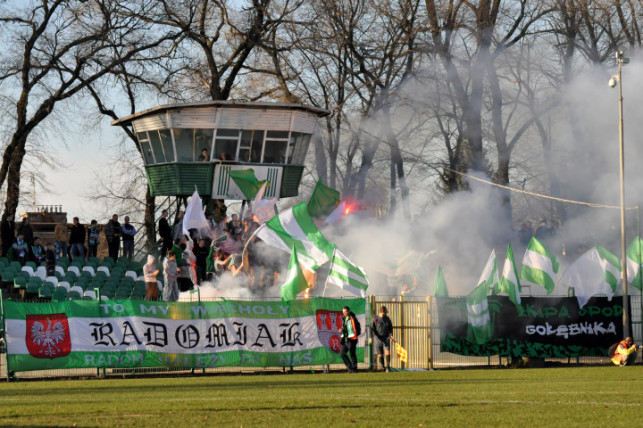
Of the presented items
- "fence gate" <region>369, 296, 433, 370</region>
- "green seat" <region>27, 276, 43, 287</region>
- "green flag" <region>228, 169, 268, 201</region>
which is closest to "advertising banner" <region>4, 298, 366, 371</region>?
"fence gate" <region>369, 296, 433, 370</region>

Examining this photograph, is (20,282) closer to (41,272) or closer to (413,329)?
(41,272)

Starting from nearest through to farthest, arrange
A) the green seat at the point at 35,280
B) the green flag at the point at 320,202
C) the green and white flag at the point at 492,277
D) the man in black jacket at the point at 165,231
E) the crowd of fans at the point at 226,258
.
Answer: the green and white flag at the point at 492,277 < the crowd of fans at the point at 226,258 < the green seat at the point at 35,280 < the man in black jacket at the point at 165,231 < the green flag at the point at 320,202

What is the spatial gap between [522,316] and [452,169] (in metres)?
19.1

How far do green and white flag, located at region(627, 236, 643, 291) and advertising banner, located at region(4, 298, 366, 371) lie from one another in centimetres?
878

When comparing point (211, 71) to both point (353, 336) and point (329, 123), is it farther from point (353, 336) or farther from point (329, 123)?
point (353, 336)

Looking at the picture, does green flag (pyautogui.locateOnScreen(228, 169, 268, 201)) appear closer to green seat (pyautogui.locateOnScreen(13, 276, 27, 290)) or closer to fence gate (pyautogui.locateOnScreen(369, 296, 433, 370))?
green seat (pyautogui.locateOnScreen(13, 276, 27, 290))

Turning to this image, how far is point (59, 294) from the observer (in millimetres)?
30938

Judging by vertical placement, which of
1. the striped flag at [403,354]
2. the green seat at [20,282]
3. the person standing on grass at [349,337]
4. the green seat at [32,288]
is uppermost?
the green seat at [20,282]

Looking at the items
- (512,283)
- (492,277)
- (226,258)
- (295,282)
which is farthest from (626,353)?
(226,258)

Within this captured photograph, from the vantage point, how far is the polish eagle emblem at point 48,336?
22.2 metres

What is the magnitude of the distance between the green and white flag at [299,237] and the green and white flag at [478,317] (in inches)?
155

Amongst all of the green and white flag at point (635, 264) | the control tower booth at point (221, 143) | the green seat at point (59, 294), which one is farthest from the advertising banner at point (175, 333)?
the control tower booth at point (221, 143)

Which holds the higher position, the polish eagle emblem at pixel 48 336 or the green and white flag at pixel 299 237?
the green and white flag at pixel 299 237

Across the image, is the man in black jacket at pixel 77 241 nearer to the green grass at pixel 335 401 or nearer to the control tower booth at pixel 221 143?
the control tower booth at pixel 221 143
